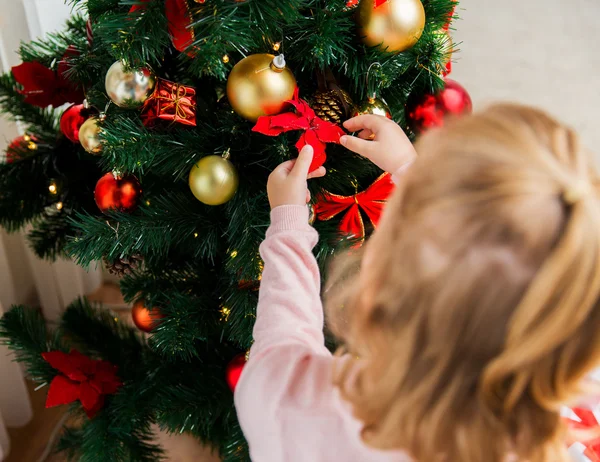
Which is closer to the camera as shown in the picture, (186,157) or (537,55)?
(186,157)

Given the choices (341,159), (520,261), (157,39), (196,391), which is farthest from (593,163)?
(196,391)

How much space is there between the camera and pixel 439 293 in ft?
1.20

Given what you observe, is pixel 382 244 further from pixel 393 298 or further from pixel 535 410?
pixel 535 410

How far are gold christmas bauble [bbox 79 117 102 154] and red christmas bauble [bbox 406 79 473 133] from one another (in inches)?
15.1

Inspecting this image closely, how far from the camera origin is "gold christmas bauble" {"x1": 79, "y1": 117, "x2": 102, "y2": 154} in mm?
613

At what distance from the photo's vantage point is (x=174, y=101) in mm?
543

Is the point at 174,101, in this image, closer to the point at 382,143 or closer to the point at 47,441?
the point at 382,143

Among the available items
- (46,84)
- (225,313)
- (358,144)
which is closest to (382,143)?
(358,144)

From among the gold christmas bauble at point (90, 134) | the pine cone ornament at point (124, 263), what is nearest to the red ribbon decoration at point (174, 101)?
the gold christmas bauble at point (90, 134)

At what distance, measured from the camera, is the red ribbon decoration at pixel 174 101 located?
21.4 inches

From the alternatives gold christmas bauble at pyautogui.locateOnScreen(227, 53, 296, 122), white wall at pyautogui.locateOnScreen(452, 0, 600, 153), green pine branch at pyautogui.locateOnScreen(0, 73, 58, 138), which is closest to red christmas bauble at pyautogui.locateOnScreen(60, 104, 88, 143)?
green pine branch at pyautogui.locateOnScreen(0, 73, 58, 138)

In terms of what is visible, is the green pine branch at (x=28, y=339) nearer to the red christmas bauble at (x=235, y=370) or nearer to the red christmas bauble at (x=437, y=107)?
the red christmas bauble at (x=235, y=370)

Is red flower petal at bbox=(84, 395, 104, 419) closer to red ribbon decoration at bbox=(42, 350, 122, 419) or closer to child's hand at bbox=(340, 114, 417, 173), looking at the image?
red ribbon decoration at bbox=(42, 350, 122, 419)

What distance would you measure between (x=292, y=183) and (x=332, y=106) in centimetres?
10
